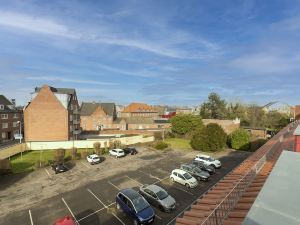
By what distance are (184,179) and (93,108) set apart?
67.1 meters

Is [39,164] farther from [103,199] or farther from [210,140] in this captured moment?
[210,140]

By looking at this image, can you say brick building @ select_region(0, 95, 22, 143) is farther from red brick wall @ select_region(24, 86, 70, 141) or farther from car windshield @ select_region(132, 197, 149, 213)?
car windshield @ select_region(132, 197, 149, 213)

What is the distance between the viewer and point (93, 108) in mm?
87438

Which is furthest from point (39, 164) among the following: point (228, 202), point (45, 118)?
point (228, 202)

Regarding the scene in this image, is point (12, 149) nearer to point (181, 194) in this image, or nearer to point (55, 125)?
point (55, 125)

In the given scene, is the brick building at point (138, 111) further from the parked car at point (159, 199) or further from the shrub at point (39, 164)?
the parked car at point (159, 199)

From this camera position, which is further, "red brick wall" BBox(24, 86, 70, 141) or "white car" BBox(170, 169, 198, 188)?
"red brick wall" BBox(24, 86, 70, 141)

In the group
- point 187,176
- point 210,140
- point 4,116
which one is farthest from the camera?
point 4,116

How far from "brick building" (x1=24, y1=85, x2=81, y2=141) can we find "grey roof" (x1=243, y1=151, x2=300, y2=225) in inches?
2054

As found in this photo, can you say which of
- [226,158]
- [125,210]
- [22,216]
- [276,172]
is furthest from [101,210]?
[226,158]

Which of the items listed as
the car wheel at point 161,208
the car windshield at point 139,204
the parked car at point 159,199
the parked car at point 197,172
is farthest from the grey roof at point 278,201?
the parked car at point 197,172

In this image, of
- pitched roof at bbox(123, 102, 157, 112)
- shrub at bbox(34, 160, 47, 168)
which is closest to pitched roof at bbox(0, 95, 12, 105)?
shrub at bbox(34, 160, 47, 168)

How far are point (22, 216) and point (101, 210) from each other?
6711 mm

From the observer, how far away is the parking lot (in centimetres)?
1927
